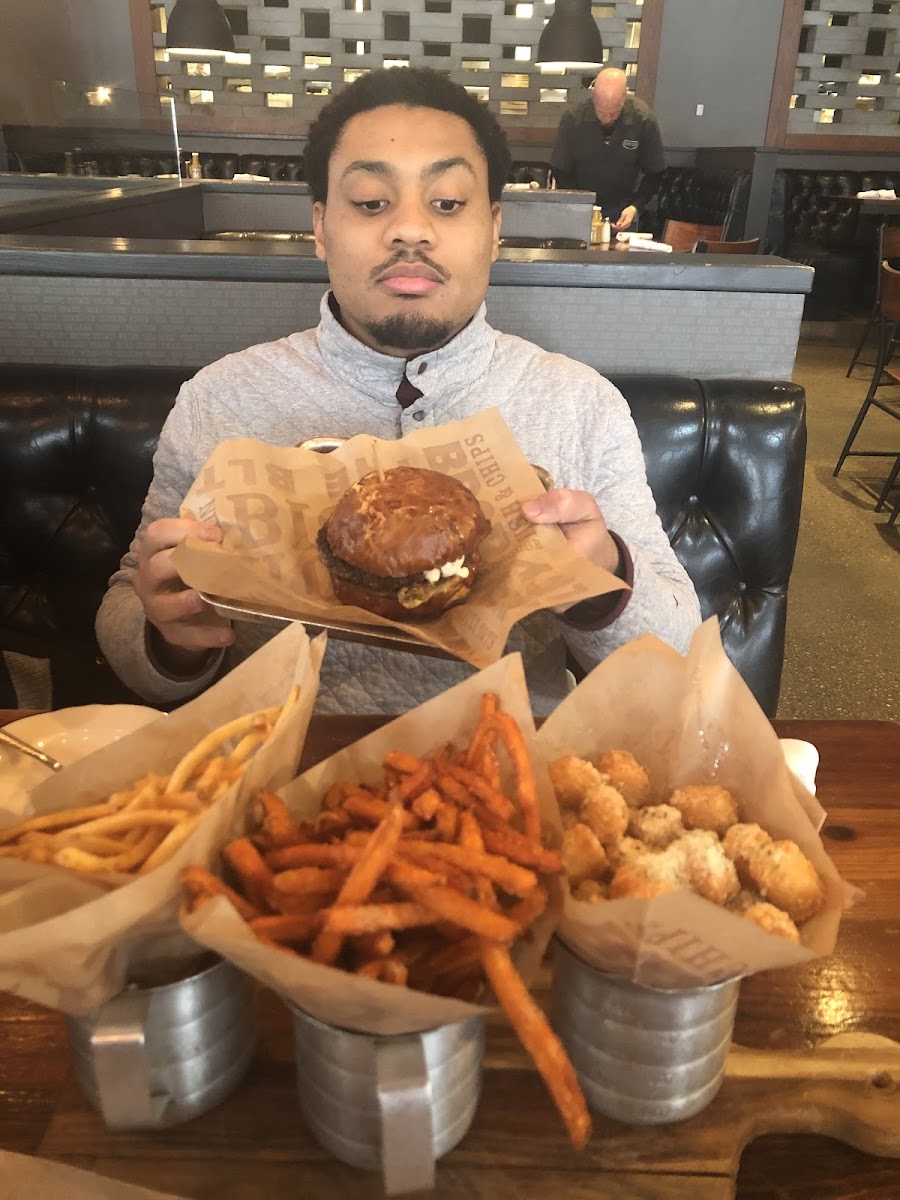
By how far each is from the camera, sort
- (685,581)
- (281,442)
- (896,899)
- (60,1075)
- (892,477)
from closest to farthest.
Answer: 1. (60,1075)
2. (896,899)
3. (685,581)
4. (281,442)
5. (892,477)

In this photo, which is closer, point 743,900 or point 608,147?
point 743,900

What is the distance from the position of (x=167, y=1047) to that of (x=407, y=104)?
1584 millimetres

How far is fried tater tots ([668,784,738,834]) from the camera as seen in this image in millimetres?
850

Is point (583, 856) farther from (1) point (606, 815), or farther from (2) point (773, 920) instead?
(2) point (773, 920)

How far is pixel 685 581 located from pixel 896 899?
0.74m

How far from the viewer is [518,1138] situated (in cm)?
74

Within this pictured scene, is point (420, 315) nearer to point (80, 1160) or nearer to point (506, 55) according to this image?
point (80, 1160)

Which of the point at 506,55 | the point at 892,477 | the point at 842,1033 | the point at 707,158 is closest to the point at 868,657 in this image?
the point at 892,477

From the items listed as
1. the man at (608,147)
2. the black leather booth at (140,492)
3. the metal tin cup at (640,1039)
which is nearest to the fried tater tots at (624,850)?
the metal tin cup at (640,1039)

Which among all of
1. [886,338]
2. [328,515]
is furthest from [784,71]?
[328,515]

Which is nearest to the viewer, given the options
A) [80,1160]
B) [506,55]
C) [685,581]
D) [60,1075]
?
[80,1160]

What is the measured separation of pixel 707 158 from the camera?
10.8 meters

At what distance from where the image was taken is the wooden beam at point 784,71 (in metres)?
10.3

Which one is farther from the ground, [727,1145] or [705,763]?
[705,763]
